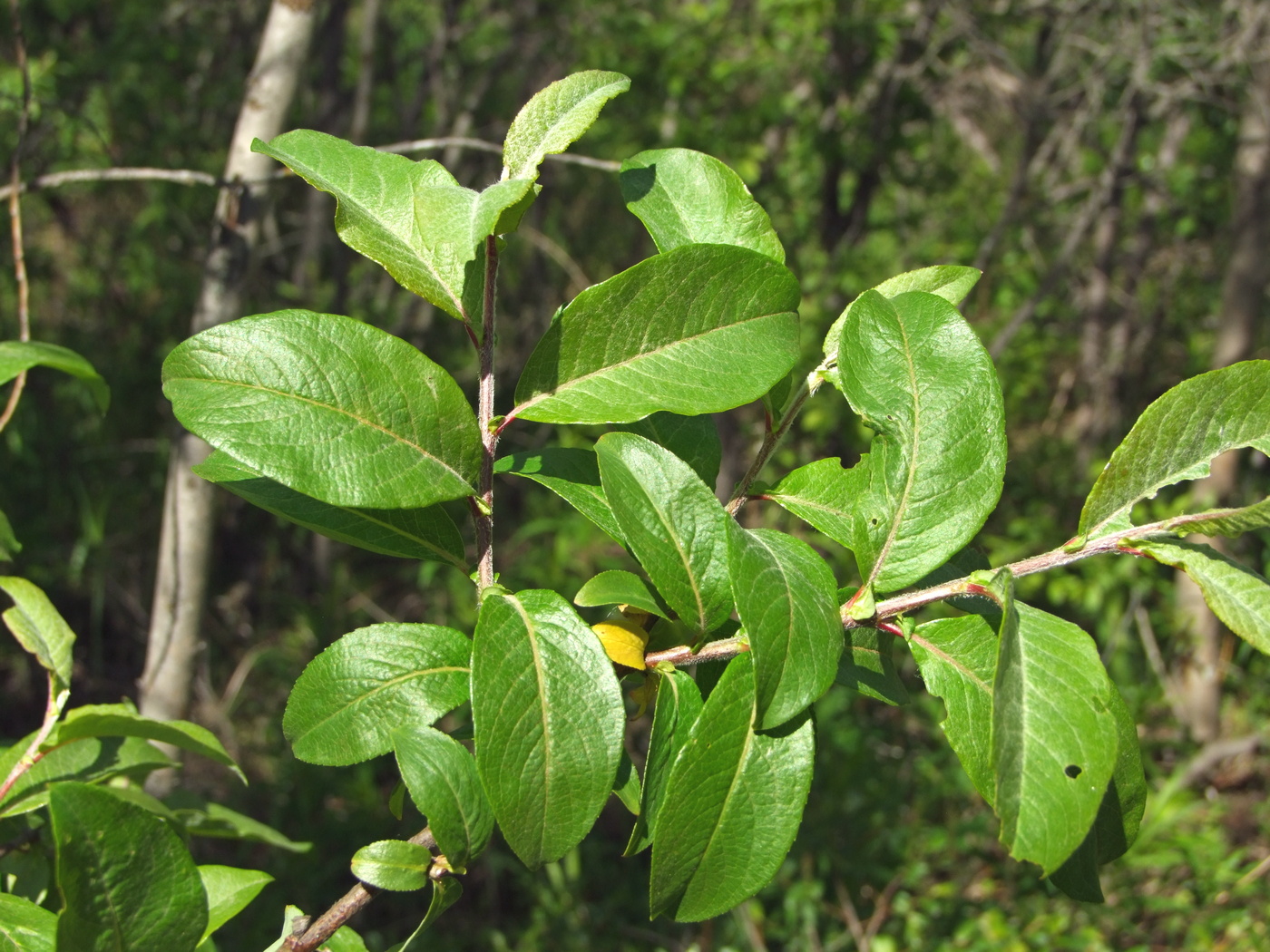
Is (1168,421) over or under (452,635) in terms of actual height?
over

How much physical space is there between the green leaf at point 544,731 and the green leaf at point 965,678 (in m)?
0.21

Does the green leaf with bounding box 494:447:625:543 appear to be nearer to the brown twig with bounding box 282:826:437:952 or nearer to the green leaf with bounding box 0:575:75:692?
the brown twig with bounding box 282:826:437:952

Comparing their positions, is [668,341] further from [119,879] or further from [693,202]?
[119,879]

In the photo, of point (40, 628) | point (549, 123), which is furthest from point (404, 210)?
point (40, 628)

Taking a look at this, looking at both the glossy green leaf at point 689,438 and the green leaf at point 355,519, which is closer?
the green leaf at point 355,519

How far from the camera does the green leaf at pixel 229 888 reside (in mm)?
750

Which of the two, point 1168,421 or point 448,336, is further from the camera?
point 448,336

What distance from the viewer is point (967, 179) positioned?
543 centimetres

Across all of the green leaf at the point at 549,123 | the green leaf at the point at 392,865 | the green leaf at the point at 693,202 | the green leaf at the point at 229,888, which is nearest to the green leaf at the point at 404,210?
the green leaf at the point at 549,123

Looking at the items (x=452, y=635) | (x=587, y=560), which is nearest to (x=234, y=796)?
(x=587, y=560)

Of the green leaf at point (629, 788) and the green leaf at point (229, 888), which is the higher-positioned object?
the green leaf at point (629, 788)

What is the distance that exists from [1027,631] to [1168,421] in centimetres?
17

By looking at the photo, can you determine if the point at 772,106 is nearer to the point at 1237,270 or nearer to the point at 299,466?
the point at 1237,270

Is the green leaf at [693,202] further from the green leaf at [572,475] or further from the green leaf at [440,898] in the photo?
the green leaf at [440,898]
